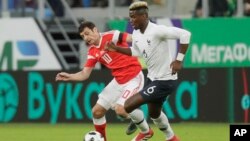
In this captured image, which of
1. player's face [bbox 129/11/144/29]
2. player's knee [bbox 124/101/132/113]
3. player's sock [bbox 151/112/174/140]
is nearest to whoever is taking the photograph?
player's face [bbox 129/11/144/29]

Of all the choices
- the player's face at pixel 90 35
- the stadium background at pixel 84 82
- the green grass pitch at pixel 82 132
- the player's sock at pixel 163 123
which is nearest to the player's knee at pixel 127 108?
the player's sock at pixel 163 123

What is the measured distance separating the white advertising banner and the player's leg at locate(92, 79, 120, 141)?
991 cm

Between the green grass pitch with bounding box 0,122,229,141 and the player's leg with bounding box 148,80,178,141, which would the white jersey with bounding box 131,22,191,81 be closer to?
the player's leg with bounding box 148,80,178,141

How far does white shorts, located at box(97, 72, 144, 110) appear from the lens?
16.8 meters

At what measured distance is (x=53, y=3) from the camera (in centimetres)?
2711

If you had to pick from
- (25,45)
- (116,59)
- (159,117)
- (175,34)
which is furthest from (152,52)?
(25,45)

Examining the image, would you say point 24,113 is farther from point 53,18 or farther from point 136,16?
point 136,16

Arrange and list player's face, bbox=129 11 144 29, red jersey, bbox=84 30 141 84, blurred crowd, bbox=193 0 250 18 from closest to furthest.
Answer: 1. player's face, bbox=129 11 144 29
2. red jersey, bbox=84 30 141 84
3. blurred crowd, bbox=193 0 250 18

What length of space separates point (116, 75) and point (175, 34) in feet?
6.54

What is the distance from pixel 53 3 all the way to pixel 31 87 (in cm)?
353

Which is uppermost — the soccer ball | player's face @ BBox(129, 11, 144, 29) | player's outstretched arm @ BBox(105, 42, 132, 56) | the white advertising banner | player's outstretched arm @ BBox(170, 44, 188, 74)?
player's face @ BBox(129, 11, 144, 29)

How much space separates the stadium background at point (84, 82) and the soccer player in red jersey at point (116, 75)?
215 cm

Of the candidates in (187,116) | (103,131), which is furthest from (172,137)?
(187,116)

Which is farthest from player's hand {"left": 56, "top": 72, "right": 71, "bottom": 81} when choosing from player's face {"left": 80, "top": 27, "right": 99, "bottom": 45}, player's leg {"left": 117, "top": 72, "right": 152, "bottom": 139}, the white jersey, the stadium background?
the stadium background
